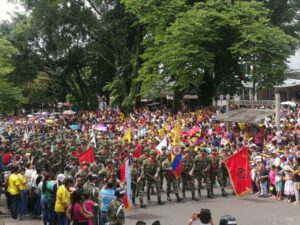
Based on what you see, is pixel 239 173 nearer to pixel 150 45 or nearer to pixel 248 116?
pixel 248 116

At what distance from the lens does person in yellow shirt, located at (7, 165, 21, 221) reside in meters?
13.9

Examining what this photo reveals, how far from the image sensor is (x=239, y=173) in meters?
16.7

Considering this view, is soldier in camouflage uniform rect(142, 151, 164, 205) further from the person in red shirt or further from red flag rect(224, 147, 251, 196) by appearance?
the person in red shirt

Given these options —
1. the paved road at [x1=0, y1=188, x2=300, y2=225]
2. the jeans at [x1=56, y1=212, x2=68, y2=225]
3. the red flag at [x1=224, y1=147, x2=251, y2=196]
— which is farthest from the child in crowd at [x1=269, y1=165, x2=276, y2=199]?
the jeans at [x1=56, y1=212, x2=68, y2=225]

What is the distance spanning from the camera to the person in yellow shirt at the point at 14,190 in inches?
548

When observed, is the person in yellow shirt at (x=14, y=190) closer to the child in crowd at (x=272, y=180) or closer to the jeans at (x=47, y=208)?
the jeans at (x=47, y=208)

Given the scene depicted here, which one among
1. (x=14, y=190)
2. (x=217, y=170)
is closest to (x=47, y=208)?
(x=14, y=190)

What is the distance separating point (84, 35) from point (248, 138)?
2845 cm

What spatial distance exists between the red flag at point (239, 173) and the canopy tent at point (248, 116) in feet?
27.9

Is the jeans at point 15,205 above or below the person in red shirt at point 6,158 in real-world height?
below

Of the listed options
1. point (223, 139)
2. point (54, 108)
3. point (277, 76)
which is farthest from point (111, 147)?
point (54, 108)

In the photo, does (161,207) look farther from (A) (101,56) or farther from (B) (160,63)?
(A) (101,56)

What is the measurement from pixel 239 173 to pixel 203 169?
49.5 inches

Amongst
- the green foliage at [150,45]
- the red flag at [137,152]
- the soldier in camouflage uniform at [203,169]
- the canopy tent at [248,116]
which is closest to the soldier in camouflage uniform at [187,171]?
the soldier in camouflage uniform at [203,169]
